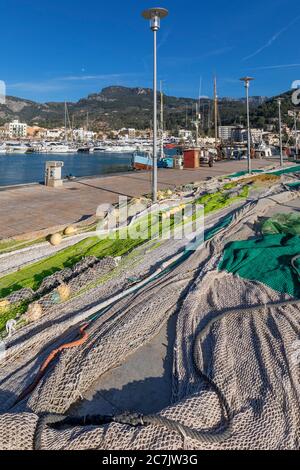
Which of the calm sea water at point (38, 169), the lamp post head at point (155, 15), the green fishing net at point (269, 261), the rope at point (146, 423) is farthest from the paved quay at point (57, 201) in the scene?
the calm sea water at point (38, 169)

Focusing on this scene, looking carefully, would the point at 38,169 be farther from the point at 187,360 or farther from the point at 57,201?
the point at 187,360

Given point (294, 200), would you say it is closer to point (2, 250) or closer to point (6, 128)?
point (2, 250)

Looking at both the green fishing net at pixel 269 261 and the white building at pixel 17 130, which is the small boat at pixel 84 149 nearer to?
the white building at pixel 17 130

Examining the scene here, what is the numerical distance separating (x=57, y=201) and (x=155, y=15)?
17.0 ft

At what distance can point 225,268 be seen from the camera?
15.0ft

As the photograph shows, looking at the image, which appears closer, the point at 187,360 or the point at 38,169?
the point at 187,360

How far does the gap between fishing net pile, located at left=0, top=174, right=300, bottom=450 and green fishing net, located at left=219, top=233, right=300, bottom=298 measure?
0.02 meters

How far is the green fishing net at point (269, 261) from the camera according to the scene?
4091 mm

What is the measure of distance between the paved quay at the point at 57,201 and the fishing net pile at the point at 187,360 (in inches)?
126

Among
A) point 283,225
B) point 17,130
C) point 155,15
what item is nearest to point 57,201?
point 155,15

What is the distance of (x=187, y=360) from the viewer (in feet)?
9.23
